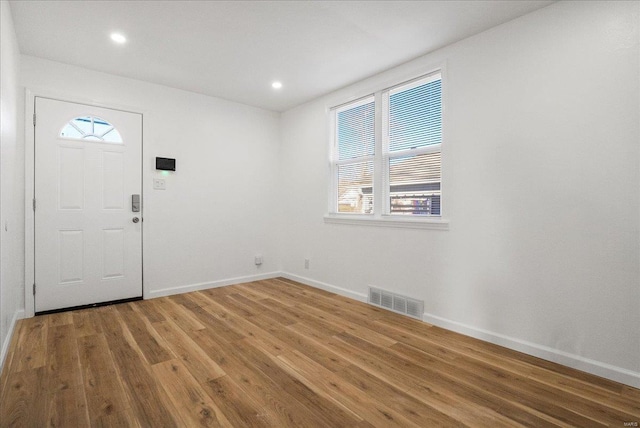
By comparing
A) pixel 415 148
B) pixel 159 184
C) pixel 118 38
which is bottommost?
pixel 159 184

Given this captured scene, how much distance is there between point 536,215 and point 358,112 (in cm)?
232

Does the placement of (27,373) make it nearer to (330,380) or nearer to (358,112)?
(330,380)

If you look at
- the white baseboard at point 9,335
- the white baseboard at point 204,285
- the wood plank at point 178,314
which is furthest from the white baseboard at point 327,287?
the white baseboard at point 9,335

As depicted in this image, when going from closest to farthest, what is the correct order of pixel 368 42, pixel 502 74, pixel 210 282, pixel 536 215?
pixel 536 215
pixel 502 74
pixel 368 42
pixel 210 282

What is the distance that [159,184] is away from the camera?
12.9ft

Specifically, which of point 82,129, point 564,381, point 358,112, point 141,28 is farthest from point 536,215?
point 82,129

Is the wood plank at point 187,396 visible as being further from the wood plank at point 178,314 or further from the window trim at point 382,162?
the window trim at point 382,162

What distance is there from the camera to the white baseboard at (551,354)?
6.63 feet

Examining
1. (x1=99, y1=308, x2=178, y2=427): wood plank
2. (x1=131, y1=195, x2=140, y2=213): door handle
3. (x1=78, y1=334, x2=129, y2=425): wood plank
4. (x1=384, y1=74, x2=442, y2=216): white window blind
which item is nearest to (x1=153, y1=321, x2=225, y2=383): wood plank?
(x1=99, y1=308, x2=178, y2=427): wood plank

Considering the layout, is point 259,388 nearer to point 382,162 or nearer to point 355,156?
point 382,162

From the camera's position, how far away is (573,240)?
223 centimetres

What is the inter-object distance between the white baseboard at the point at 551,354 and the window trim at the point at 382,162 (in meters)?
0.92

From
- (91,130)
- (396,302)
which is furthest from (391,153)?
(91,130)

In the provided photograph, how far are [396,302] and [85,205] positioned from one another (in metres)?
3.59
